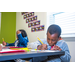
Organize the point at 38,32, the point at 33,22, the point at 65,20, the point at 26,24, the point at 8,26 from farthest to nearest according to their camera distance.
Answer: the point at 8,26 → the point at 26,24 → the point at 33,22 → the point at 38,32 → the point at 65,20

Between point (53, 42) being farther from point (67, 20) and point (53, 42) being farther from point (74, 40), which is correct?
point (67, 20)

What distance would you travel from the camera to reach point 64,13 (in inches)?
71.6

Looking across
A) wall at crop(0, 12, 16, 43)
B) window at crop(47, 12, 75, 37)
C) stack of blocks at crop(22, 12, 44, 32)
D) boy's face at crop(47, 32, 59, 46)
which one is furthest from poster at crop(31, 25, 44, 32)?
boy's face at crop(47, 32, 59, 46)

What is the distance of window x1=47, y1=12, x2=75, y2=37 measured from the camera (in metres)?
1.69

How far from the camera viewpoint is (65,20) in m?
1.80

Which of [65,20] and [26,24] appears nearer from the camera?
[65,20]

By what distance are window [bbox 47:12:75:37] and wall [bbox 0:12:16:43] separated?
1.50 m

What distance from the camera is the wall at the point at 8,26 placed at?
289cm

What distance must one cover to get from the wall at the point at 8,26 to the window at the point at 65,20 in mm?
1501

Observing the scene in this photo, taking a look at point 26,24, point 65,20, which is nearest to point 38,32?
point 26,24

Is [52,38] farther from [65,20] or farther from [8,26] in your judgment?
[8,26]

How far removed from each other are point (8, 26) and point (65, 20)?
1.90m

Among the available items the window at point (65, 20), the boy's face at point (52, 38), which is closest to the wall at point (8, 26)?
the window at point (65, 20)

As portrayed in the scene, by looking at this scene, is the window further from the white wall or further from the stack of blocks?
the stack of blocks
